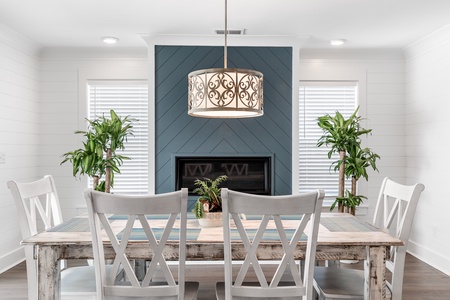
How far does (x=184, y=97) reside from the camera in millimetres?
4750

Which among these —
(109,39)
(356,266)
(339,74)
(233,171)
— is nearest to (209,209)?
(233,171)

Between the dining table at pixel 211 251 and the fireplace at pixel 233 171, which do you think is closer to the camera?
the dining table at pixel 211 251

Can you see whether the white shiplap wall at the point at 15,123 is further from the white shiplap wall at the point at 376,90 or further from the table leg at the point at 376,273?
the table leg at the point at 376,273

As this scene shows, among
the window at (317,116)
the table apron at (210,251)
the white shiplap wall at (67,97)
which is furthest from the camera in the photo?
the window at (317,116)

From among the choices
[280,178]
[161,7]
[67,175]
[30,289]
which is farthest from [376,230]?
[67,175]

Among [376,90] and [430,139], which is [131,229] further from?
[376,90]

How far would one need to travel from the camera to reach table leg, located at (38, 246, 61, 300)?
209cm

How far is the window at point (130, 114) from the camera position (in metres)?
5.28

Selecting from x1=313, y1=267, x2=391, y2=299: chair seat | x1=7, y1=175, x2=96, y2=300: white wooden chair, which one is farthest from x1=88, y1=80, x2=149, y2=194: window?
x1=313, y1=267, x2=391, y2=299: chair seat

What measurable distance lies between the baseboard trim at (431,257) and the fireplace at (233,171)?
1.90 meters

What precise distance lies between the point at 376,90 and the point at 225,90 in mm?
3581

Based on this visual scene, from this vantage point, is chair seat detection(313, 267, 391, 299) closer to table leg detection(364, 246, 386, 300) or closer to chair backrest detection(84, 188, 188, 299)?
table leg detection(364, 246, 386, 300)

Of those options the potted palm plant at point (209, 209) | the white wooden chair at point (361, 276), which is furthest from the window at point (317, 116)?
the potted palm plant at point (209, 209)

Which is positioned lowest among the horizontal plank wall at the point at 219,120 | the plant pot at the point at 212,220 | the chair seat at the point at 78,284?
the chair seat at the point at 78,284
